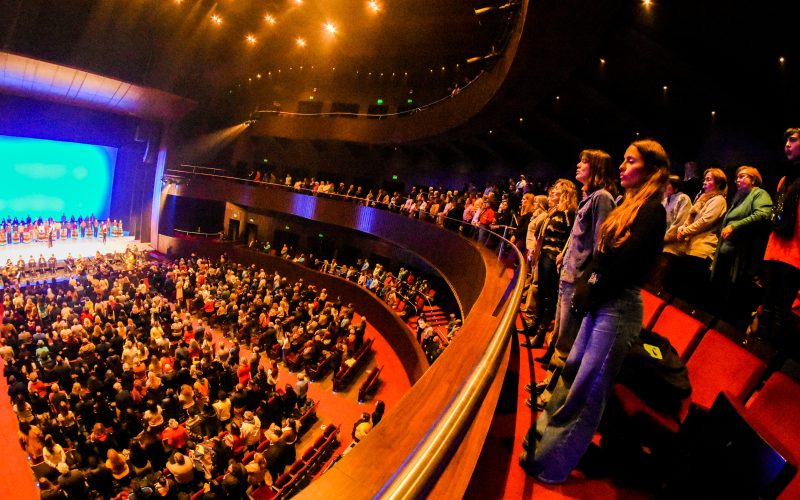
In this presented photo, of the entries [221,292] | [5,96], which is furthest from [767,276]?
[5,96]

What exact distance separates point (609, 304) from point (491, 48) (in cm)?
1430

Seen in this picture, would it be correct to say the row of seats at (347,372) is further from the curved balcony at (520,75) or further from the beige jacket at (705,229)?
the beige jacket at (705,229)

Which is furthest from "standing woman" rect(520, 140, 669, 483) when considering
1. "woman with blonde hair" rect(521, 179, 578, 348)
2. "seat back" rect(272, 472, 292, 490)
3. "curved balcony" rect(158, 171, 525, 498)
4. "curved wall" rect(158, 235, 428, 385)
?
"curved wall" rect(158, 235, 428, 385)

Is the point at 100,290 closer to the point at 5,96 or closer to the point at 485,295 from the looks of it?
the point at 5,96

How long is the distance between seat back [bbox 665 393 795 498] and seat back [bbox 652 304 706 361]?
140 centimetres

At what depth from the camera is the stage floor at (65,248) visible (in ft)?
57.9

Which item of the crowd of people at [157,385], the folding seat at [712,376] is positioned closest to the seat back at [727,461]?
the folding seat at [712,376]

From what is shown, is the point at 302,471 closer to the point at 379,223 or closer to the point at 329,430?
the point at 329,430

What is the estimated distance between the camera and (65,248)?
1955cm

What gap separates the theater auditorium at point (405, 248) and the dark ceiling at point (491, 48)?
69 millimetres

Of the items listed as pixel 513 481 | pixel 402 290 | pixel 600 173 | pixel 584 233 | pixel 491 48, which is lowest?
pixel 402 290

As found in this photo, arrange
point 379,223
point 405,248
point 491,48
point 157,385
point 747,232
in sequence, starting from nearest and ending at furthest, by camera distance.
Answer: point 747,232
point 157,385
point 405,248
point 491,48
point 379,223

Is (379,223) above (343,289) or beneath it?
above

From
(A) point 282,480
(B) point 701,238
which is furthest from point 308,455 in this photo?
(B) point 701,238
